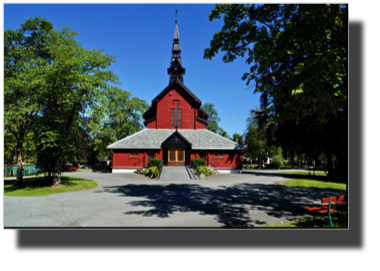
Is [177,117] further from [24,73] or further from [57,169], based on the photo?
[24,73]

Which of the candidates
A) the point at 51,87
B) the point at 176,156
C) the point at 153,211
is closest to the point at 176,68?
the point at 176,156

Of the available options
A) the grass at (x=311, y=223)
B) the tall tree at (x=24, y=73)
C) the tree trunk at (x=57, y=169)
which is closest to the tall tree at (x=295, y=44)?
the grass at (x=311, y=223)

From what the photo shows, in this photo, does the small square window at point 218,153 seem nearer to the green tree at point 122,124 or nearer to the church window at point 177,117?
the church window at point 177,117

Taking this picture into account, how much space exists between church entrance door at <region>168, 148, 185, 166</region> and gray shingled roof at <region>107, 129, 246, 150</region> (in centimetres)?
184

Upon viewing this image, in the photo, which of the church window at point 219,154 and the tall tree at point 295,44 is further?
the church window at point 219,154

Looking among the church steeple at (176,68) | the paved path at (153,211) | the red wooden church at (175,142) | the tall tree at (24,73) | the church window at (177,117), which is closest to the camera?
the paved path at (153,211)

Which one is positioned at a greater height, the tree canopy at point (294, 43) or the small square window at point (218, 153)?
the tree canopy at point (294, 43)

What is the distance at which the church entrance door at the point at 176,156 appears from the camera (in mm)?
29419

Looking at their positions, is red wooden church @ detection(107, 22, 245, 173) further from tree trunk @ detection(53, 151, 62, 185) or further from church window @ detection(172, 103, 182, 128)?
tree trunk @ detection(53, 151, 62, 185)

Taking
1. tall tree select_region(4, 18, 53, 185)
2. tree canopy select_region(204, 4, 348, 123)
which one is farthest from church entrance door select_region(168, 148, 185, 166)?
tree canopy select_region(204, 4, 348, 123)
